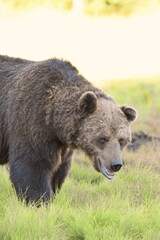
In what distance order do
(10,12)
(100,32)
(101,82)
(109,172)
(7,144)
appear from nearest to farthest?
(109,172) → (7,144) → (101,82) → (100,32) → (10,12)

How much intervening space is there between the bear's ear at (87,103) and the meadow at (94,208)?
84 centimetres

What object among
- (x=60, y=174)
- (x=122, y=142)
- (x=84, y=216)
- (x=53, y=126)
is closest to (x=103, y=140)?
(x=122, y=142)

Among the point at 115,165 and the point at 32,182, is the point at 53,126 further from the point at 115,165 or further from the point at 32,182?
the point at 115,165

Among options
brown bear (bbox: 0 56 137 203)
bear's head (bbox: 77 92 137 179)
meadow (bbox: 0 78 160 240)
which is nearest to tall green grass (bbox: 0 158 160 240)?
meadow (bbox: 0 78 160 240)

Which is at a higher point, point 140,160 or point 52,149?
point 52,149

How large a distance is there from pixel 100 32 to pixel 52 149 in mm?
16225

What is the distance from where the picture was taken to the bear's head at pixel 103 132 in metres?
6.44

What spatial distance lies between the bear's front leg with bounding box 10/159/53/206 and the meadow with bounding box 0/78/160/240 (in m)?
0.13

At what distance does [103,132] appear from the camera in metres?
→ 6.46

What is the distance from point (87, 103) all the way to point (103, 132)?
313mm

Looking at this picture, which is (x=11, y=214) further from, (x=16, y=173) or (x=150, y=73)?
(x=150, y=73)

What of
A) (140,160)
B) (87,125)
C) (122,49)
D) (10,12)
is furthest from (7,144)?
(10,12)

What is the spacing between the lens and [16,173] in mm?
6824

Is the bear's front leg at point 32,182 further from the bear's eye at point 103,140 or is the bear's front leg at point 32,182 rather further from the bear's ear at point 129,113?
the bear's ear at point 129,113
